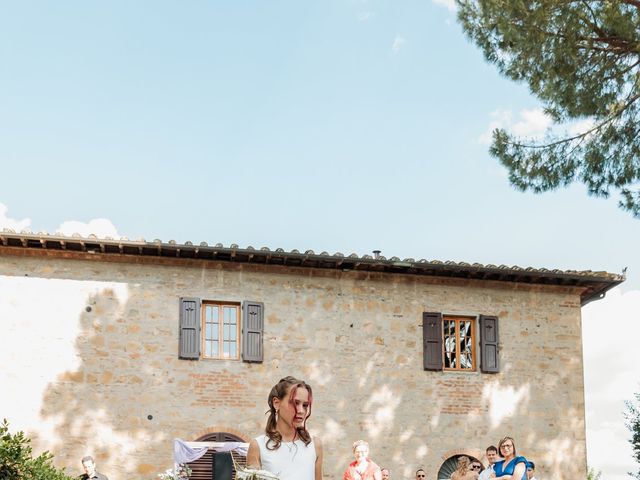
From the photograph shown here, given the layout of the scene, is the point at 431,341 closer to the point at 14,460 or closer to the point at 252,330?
the point at 252,330

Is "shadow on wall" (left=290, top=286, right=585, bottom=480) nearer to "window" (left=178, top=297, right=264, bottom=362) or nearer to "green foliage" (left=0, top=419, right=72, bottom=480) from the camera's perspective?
"window" (left=178, top=297, right=264, bottom=362)

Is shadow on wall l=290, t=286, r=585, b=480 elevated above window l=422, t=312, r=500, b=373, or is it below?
below

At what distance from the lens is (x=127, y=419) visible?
15.0 metres

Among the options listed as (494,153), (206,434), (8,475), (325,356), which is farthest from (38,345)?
(494,153)

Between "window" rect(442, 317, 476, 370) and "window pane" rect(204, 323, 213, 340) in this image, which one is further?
"window" rect(442, 317, 476, 370)

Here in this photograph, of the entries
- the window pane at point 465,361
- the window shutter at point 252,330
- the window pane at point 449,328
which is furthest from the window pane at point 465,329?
the window shutter at point 252,330

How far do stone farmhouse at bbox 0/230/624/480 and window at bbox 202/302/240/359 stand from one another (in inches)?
0.9

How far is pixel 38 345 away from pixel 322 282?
482 cm

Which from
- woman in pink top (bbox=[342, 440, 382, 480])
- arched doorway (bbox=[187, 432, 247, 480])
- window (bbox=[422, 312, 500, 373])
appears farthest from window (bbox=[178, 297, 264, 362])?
woman in pink top (bbox=[342, 440, 382, 480])

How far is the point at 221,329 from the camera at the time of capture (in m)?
15.7

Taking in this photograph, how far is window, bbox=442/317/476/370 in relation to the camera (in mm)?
16812

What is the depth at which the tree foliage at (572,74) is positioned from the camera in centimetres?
1162

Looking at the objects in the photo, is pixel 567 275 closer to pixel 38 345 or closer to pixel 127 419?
pixel 127 419

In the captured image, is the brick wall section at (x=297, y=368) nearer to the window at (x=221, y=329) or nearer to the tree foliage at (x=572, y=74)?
the window at (x=221, y=329)
